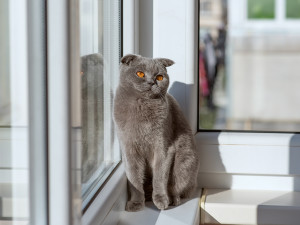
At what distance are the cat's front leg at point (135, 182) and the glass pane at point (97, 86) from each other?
0.19 feet

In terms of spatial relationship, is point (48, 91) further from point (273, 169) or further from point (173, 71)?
point (273, 169)

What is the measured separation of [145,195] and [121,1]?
1.67 ft

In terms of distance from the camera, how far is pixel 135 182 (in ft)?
3.51

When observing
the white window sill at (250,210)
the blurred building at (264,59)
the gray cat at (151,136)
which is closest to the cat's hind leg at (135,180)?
the gray cat at (151,136)

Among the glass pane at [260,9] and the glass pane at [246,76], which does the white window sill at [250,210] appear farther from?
the glass pane at [260,9]

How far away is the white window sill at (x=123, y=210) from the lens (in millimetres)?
893

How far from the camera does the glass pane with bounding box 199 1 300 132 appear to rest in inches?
60.5

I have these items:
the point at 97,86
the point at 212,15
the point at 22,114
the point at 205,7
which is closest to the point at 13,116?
the point at 22,114

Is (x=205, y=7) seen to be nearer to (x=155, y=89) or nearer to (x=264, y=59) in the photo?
(x=155, y=89)

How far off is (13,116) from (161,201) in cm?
58

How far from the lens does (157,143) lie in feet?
3.38

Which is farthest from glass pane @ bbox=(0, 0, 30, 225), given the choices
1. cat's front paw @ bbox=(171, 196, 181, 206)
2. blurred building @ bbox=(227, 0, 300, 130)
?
blurred building @ bbox=(227, 0, 300, 130)

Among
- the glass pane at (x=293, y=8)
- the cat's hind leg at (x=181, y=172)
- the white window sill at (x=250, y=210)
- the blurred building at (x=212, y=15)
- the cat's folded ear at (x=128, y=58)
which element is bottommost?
the white window sill at (x=250, y=210)

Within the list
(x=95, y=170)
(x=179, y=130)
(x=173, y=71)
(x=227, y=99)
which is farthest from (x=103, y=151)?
(x=227, y=99)
